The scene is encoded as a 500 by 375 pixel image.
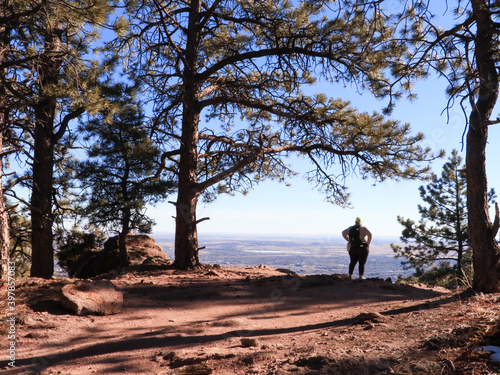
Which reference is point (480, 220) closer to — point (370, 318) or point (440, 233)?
point (370, 318)

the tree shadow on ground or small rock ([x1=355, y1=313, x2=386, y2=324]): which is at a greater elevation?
small rock ([x1=355, y1=313, x2=386, y2=324])

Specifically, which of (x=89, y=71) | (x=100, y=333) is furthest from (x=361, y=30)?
(x=100, y=333)

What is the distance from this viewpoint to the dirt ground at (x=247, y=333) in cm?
357

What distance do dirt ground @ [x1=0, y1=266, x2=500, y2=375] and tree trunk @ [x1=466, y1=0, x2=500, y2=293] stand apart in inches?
22.9

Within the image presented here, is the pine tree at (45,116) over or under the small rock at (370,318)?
over

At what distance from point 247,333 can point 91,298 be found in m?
2.57

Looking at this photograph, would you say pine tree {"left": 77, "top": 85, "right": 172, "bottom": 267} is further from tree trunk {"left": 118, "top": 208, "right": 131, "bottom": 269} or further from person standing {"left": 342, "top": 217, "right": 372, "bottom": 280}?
person standing {"left": 342, "top": 217, "right": 372, "bottom": 280}

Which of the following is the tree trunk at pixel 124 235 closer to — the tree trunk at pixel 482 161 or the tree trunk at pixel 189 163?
the tree trunk at pixel 189 163

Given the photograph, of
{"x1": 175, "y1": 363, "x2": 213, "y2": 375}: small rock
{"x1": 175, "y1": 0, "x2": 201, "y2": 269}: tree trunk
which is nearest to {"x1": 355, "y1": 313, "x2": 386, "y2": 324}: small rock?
{"x1": 175, "y1": 363, "x2": 213, "y2": 375}: small rock

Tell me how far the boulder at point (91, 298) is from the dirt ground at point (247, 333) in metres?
0.13

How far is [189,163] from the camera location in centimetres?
1040

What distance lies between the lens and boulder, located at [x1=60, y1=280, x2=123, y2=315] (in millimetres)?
5754

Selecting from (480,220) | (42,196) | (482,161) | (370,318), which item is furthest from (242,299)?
(42,196)

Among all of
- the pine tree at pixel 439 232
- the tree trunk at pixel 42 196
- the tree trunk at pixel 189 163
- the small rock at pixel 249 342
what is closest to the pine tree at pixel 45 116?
the tree trunk at pixel 42 196
